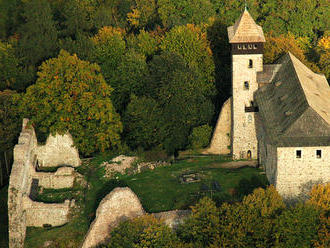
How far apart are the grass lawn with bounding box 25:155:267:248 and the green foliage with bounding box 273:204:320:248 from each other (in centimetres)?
871

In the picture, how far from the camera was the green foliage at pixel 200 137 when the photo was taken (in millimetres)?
79375

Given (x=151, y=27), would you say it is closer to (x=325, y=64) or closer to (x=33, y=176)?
(x=325, y=64)

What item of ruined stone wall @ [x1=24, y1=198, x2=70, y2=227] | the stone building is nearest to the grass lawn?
ruined stone wall @ [x1=24, y1=198, x2=70, y2=227]

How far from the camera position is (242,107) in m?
74.9

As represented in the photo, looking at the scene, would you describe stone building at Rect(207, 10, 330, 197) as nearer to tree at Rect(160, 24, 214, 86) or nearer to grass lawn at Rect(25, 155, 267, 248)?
grass lawn at Rect(25, 155, 267, 248)

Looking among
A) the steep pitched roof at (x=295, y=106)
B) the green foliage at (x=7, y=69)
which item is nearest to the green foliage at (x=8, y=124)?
the green foliage at (x=7, y=69)

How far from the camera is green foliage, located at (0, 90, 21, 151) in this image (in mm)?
78125

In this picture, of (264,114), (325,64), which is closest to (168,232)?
(264,114)

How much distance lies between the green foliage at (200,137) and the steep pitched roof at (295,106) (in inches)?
342

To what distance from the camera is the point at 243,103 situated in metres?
74.9

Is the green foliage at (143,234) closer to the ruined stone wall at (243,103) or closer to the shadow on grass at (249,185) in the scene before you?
the shadow on grass at (249,185)

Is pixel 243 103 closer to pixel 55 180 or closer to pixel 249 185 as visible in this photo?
pixel 249 185

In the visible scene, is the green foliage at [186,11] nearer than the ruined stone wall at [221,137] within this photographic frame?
No

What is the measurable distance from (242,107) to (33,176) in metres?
23.9
